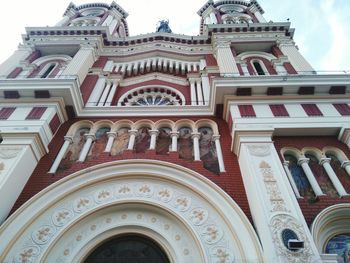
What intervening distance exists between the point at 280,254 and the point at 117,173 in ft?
15.5

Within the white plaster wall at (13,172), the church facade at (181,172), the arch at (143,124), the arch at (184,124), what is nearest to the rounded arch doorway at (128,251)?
the church facade at (181,172)

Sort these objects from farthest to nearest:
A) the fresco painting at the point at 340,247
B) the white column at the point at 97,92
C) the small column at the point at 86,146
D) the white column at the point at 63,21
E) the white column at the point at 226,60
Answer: the white column at the point at 63,21, the white column at the point at 226,60, the white column at the point at 97,92, the small column at the point at 86,146, the fresco painting at the point at 340,247

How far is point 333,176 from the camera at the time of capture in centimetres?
778

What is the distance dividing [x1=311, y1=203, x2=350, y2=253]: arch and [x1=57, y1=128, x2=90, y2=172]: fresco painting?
703cm

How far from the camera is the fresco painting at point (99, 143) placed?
9094mm

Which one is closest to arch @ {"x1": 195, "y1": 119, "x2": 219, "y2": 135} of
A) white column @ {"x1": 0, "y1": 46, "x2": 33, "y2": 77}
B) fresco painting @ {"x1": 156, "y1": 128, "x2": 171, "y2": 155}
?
fresco painting @ {"x1": 156, "y1": 128, "x2": 171, "y2": 155}

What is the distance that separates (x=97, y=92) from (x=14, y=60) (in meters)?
5.08

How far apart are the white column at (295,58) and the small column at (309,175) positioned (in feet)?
17.4

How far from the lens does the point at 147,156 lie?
8.66 m

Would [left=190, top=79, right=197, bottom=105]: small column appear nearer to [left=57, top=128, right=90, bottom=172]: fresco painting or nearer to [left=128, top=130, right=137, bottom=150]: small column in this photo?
[left=128, top=130, right=137, bottom=150]: small column

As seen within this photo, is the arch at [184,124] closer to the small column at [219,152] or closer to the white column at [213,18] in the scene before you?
the small column at [219,152]

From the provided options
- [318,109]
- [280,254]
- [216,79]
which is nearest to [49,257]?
[280,254]

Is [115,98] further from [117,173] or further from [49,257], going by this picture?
[49,257]

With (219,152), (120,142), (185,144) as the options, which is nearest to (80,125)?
(120,142)
